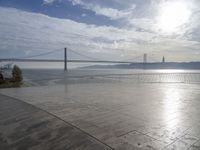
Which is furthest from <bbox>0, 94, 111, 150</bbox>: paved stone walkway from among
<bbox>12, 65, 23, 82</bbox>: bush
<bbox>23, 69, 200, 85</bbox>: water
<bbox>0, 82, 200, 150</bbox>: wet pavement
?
<bbox>12, 65, 23, 82</bbox>: bush

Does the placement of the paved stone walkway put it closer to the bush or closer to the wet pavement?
the wet pavement

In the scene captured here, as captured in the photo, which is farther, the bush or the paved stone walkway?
the bush

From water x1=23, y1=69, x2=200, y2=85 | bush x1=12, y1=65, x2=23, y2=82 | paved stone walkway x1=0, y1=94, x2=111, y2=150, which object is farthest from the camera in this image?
bush x1=12, y1=65, x2=23, y2=82

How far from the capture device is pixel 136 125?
7.98 feet

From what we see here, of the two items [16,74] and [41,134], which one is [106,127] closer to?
[41,134]

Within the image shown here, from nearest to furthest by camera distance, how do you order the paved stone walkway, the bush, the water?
the paved stone walkway, the water, the bush

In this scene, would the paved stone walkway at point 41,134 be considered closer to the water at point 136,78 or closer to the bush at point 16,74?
the water at point 136,78

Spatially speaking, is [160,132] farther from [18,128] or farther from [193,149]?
[18,128]

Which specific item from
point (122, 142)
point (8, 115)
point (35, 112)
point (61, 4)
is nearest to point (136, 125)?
point (122, 142)

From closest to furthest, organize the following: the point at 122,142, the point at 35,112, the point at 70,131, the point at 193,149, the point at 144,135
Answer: the point at 193,149 → the point at 122,142 → the point at 144,135 → the point at 70,131 → the point at 35,112

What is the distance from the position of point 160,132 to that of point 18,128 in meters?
2.15

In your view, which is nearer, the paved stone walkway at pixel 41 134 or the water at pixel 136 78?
the paved stone walkway at pixel 41 134

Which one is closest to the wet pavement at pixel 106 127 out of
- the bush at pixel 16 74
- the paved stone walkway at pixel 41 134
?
the paved stone walkway at pixel 41 134

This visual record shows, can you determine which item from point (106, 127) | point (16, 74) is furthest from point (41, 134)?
point (16, 74)
